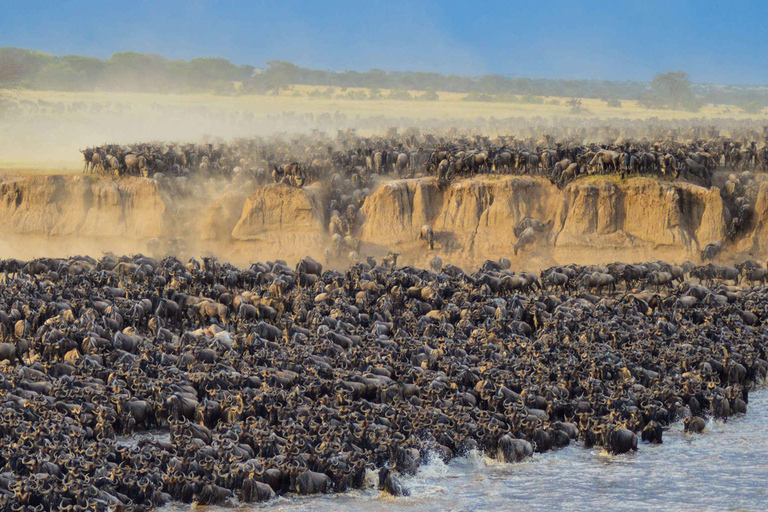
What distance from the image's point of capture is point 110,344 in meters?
22.7

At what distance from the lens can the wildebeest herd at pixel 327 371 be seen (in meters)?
16.6

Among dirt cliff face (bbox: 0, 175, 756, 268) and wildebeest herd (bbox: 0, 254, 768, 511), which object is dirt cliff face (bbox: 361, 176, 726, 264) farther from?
wildebeest herd (bbox: 0, 254, 768, 511)

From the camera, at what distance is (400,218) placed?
37.4m

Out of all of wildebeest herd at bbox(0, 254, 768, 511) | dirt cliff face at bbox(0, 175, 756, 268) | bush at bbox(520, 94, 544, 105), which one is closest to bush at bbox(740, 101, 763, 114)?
bush at bbox(520, 94, 544, 105)

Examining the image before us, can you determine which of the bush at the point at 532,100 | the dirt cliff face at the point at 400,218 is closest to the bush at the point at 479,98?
the bush at the point at 532,100

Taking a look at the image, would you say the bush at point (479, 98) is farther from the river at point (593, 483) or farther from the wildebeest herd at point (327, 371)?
the river at point (593, 483)

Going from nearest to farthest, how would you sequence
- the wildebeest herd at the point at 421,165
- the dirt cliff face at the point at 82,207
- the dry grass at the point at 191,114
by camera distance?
the wildebeest herd at the point at 421,165 < the dirt cliff face at the point at 82,207 < the dry grass at the point at 191,114

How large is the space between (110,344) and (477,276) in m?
11.8

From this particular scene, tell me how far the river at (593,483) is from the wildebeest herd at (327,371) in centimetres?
32

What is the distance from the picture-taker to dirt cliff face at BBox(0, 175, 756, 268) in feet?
117

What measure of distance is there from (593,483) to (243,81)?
124 metres

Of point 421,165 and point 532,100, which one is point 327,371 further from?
point 532,100

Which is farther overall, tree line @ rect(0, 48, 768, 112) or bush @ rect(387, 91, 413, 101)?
bush @ rect(387, 91, 413, 101)

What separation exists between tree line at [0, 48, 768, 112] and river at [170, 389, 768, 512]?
98.6 metres
